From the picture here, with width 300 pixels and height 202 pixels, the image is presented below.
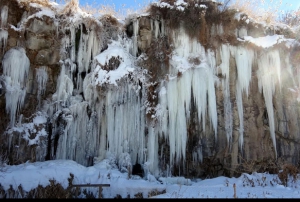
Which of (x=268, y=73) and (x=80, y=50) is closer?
(x=80, y=50)

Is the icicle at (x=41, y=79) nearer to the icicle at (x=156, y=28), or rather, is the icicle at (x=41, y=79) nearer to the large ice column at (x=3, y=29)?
the large ice column at (x=3, y=29)

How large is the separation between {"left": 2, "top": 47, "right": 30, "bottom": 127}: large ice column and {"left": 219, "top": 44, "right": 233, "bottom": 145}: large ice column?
7.74 meters

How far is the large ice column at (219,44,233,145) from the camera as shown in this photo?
11.8 m

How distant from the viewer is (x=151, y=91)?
11.9m

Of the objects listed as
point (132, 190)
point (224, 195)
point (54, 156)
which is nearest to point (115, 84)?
Result: point (54, 156)

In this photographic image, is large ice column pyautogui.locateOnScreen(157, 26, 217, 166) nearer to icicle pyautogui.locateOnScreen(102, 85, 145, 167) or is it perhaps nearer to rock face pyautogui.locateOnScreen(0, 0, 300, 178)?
rock face pyautogui.locateOnScreen(0, 0, 300, 178)

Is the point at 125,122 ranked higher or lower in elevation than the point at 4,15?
lower

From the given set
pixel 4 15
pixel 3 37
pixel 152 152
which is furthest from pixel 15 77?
pixel 152 152

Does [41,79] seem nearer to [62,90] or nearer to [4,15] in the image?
[62,90]

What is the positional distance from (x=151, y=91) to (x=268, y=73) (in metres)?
4.95

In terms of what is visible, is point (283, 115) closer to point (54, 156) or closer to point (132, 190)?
point (132, 190)

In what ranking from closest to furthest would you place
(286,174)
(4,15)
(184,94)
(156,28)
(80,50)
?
(286,174) → (4,15) → (184,94) → (80,50) → (156,28)

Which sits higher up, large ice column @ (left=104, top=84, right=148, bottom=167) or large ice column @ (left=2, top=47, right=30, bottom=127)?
large ice column @ (left=2, top=47, right=30, bottom=127)

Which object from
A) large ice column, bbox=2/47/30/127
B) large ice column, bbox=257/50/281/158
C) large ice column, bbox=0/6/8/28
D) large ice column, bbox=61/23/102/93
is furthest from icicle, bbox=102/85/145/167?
large ice column, bbox=257/50/281/158
